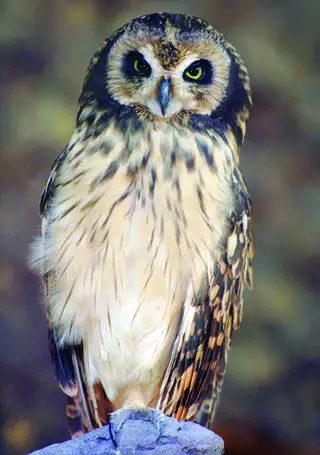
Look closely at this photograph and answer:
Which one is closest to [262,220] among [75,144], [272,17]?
[272,17]

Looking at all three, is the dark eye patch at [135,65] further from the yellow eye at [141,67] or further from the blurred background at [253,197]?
the blurred background at [253,197]

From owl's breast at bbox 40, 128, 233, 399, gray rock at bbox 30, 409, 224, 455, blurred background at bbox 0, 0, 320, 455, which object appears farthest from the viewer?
blurred background at bbox 0, 0, 320, 455

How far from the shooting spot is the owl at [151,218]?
1.33m

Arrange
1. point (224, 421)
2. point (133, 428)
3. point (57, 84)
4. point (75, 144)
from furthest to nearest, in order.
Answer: point (224, 421) → point (57, 84) → point (75, 144) → point (133, 428)

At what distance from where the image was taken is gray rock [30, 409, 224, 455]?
1.23 m

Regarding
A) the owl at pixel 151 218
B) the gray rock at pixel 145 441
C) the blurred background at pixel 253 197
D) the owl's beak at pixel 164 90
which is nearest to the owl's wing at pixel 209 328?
the owl at pixel 151 218

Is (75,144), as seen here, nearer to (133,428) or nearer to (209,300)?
(209,300)

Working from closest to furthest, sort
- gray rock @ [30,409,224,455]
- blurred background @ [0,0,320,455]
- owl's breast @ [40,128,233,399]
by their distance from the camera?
1. gray rock @ [30,409,224,455]
2. owl's breast @ [40,128,233,399]
3. blurred background @ [0,0,320,455]

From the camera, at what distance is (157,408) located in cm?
140

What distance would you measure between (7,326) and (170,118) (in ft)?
2.20

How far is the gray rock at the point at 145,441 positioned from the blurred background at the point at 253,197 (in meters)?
0.47

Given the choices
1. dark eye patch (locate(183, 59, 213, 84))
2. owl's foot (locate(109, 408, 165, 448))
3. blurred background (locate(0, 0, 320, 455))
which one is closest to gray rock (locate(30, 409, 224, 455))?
owl's foot (locate(109, 408, 165, 448))

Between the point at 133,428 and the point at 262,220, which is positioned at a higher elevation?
the point at 262,220

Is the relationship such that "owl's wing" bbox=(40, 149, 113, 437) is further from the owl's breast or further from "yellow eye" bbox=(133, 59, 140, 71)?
"yellow eye" bbox=(133, 59, 140, 71)
